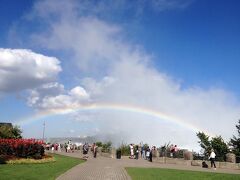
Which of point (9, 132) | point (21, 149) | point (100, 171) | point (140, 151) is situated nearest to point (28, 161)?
point (21, 149)

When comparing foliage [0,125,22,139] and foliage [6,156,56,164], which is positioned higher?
foliage [0,125,22,139]

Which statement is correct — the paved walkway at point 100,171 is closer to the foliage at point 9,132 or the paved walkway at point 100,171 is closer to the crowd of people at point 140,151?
the crowd of people at point 140,151

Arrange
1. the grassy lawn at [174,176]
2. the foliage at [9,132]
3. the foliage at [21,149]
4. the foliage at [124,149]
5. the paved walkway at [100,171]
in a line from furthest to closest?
the foliage at [124,149], the foliage at [9,132], the foliage at [21,149], the grassy lawn at [174,176], the paved walkway at [100,171]

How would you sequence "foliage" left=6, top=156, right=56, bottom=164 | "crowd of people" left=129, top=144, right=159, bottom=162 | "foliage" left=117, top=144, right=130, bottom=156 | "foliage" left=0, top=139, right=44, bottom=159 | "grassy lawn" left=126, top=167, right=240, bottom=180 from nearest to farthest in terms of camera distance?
"grassy lawn" left=126, top=167, right=240, bottom=180
"foliage" left=6, top=156, right=56, bottom=164
"foliage" left=0, top=139, right=44, bottom=159
"crowd of people" left=129, top=144, right=159, bottom=162
"foliage" left=117, top=144, right=130, bottom=156

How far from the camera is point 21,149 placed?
33.0m

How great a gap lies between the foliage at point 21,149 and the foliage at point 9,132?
34.5 feet

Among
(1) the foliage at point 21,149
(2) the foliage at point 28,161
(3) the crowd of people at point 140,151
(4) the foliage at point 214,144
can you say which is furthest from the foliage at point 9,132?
(4) the foliage at point 214,144

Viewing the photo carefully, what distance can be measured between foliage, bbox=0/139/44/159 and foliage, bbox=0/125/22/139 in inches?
414

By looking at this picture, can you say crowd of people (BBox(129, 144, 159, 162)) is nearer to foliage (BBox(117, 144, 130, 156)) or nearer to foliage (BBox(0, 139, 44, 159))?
foliage (BBox(117, 144, 130, 156))

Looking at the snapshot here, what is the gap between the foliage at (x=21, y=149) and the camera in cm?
3228

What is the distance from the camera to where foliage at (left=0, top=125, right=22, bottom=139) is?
144 ft

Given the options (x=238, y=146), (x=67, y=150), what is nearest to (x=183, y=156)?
(x=238, y=146)

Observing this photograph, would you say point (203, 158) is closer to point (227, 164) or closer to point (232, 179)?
point (227, 164)

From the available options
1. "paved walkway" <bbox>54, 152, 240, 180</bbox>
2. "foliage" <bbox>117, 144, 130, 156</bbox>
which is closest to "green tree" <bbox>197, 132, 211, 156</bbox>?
"foliage" <bbox>117, 144, 130, 156</bbox>
